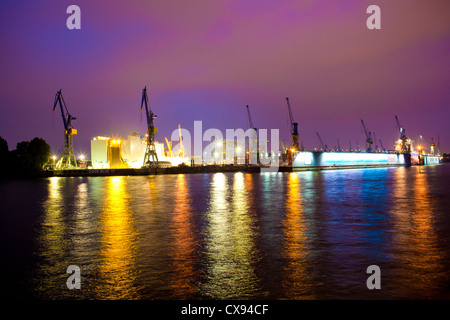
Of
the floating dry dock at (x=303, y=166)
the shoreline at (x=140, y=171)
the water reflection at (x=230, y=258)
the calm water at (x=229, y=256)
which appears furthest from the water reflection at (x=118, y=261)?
the floating dry dock at (x=303, y=166)

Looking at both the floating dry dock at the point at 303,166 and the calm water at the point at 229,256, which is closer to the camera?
the calm water at the point at 229,256

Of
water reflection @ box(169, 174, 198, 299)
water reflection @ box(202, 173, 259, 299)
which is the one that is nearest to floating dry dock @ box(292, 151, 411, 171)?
water reflection @ box(202, 173, 259, 299)

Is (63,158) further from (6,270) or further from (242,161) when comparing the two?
(6,270)

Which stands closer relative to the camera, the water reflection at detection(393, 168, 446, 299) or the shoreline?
the water reflection at detection(393, 168, 446, 299)

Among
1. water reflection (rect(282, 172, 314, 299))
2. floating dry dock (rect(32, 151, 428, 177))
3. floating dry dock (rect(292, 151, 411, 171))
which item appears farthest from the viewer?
floating dry dock (rect(292, 151, 411, 171))

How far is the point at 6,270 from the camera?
32.0 feet

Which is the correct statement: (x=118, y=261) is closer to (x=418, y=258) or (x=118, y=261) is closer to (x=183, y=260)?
(x=183, y=260)

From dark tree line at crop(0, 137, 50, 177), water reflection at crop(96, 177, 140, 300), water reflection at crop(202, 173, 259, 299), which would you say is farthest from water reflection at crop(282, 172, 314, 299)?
dark tree line at crop(0, 137, 50, 177)

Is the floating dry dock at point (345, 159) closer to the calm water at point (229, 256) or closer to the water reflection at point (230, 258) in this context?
the calm water at point (229, 256)

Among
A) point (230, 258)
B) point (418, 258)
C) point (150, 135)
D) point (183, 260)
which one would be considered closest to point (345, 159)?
point (150, 135)

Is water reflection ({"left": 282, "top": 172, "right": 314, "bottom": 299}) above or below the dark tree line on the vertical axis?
below

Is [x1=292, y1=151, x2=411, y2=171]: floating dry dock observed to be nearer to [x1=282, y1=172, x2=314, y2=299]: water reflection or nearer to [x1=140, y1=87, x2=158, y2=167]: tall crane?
[x1=140, y1=87, x2=158, y2=167]: tall crane

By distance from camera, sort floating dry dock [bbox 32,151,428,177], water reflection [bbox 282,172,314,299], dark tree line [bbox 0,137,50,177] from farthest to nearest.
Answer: floating dry dock [bbox 32,151,428,177], dark tree line [bbox 0,137,50,177], water reflection [bbox 282,172,314,299]

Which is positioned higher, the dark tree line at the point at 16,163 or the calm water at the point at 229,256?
the dark tree line at the point at 16,163
